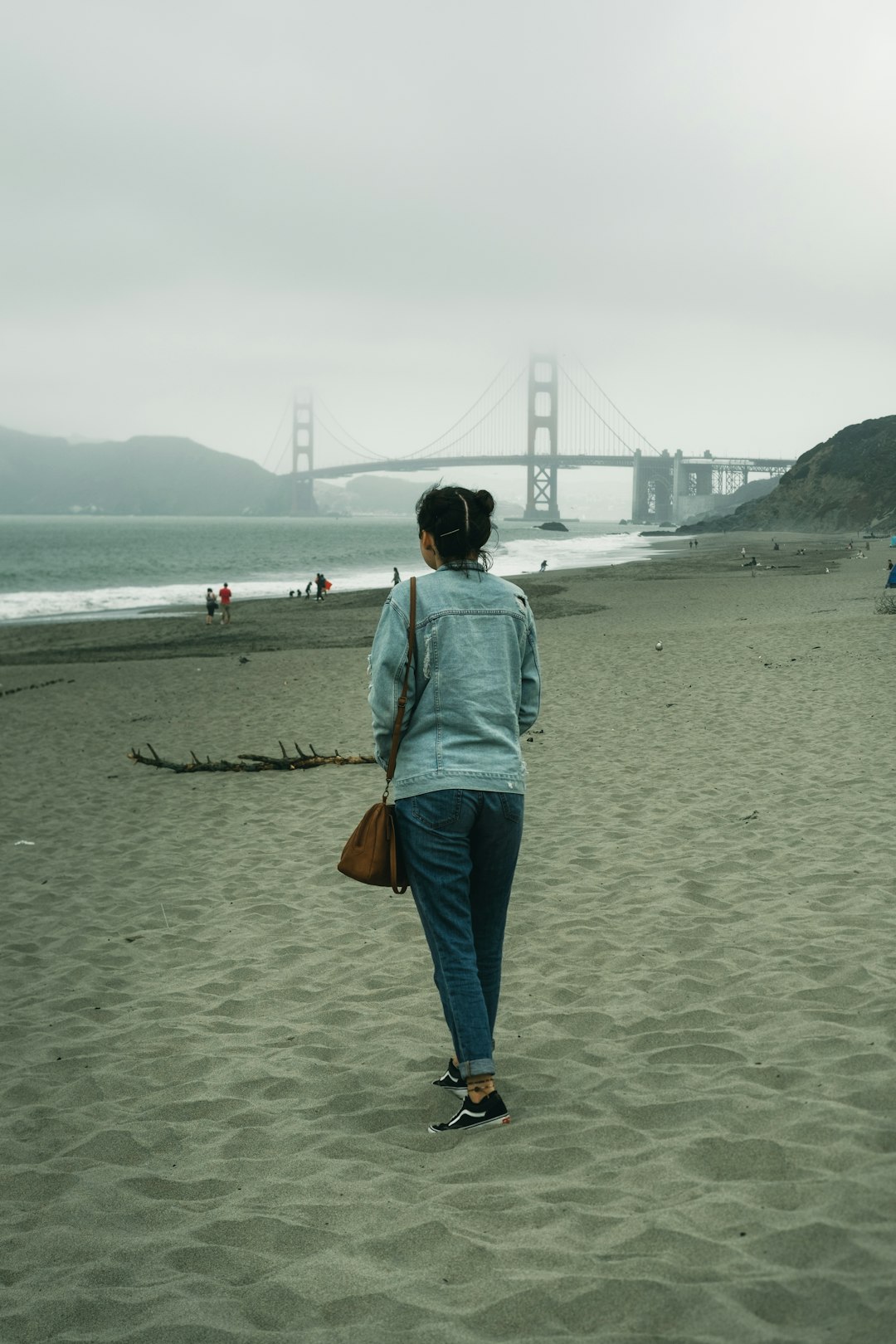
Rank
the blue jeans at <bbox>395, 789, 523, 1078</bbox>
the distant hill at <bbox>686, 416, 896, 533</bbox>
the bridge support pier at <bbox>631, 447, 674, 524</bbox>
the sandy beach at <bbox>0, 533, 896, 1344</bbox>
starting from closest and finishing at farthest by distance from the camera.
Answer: the sandy beach at <bbox>0, 533, 896, 1344</bbox>, the blue jeans at <bbox>395, 789, 523, 1078</bbox>, the distant hill at <bbox>686, 416, 896, 533</bbox>, the bridge support pier at <bbox>631, 447, 674, 524</bbox>

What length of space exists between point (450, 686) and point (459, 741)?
125 mm

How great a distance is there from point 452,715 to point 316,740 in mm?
6346

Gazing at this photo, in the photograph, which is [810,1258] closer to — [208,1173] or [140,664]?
[208,1173]

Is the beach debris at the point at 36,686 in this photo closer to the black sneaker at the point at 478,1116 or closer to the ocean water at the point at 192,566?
the black sneaker at the point at 478,1116

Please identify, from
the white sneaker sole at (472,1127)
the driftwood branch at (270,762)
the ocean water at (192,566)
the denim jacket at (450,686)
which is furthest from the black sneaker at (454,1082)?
the ocean water at (192,566)

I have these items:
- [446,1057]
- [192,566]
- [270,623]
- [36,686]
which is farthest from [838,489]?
[446,1057]

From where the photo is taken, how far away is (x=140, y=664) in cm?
1561

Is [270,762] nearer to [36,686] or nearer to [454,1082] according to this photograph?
[454,1082]

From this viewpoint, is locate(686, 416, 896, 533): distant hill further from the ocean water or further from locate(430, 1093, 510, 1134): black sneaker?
locate(430, 1093, 510, 1134): black sneaker

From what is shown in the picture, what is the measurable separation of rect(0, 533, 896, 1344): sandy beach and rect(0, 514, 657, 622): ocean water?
63.7ft

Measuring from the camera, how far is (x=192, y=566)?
52312 mm

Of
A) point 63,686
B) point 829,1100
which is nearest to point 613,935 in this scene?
point 829,1100

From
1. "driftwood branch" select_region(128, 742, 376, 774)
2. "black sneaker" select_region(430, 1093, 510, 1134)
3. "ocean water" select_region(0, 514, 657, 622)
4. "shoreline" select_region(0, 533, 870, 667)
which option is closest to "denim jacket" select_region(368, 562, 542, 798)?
"black sneaker" select_region(430, 1093, 510, 1134)

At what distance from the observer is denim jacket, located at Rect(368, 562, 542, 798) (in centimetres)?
254
